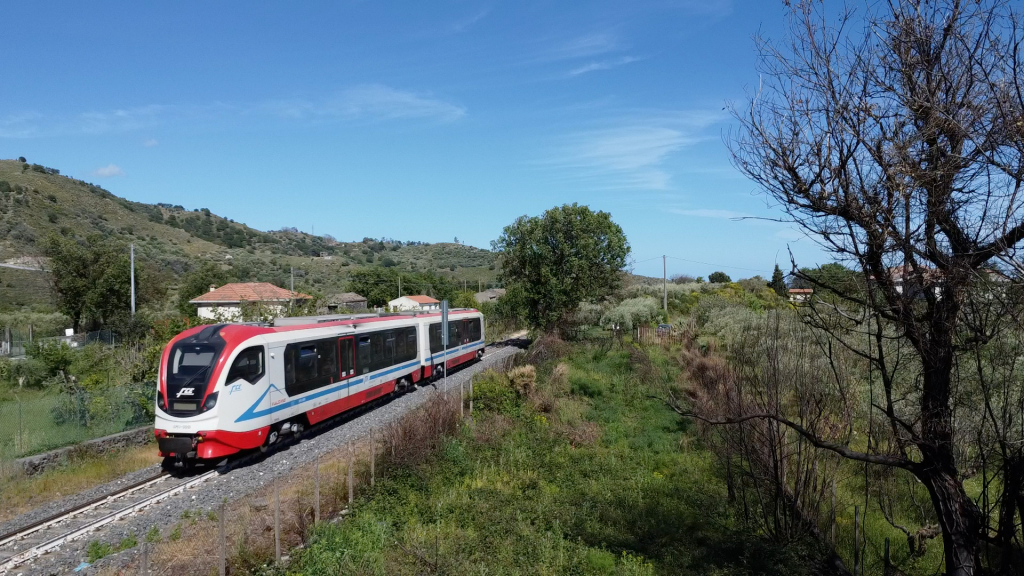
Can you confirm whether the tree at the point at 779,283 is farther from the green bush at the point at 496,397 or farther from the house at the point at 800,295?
the green bush at the point at 496,397

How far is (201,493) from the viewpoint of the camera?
10180mm

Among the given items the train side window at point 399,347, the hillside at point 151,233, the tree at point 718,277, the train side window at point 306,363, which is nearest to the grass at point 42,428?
the train side window at point 306,363

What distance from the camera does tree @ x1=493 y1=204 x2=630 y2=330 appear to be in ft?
106

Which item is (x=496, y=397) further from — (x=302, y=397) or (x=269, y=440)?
(x=269, y=440)

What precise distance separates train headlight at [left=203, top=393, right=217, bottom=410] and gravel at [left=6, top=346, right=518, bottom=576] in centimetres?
129

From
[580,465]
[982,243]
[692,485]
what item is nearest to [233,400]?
[580,465]

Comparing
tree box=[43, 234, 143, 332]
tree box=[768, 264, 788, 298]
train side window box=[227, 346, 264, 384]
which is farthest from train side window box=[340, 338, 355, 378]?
tree box=[43, 234, 143, 332]

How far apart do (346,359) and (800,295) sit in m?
12.6

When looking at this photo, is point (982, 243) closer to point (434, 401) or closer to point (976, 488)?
point (976, 488)

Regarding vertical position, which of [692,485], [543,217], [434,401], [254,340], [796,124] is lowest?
[692,485]

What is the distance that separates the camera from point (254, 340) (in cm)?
1198

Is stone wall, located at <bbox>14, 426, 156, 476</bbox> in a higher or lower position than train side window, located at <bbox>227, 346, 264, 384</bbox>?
lower

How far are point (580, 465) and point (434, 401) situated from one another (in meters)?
3.54

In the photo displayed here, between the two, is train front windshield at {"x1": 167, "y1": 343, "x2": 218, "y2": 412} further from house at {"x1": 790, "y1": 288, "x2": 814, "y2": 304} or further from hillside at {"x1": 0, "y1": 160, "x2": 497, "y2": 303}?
hillside at {"x1": 0, "y1": 160, "x2": 497, "y2": 303}
